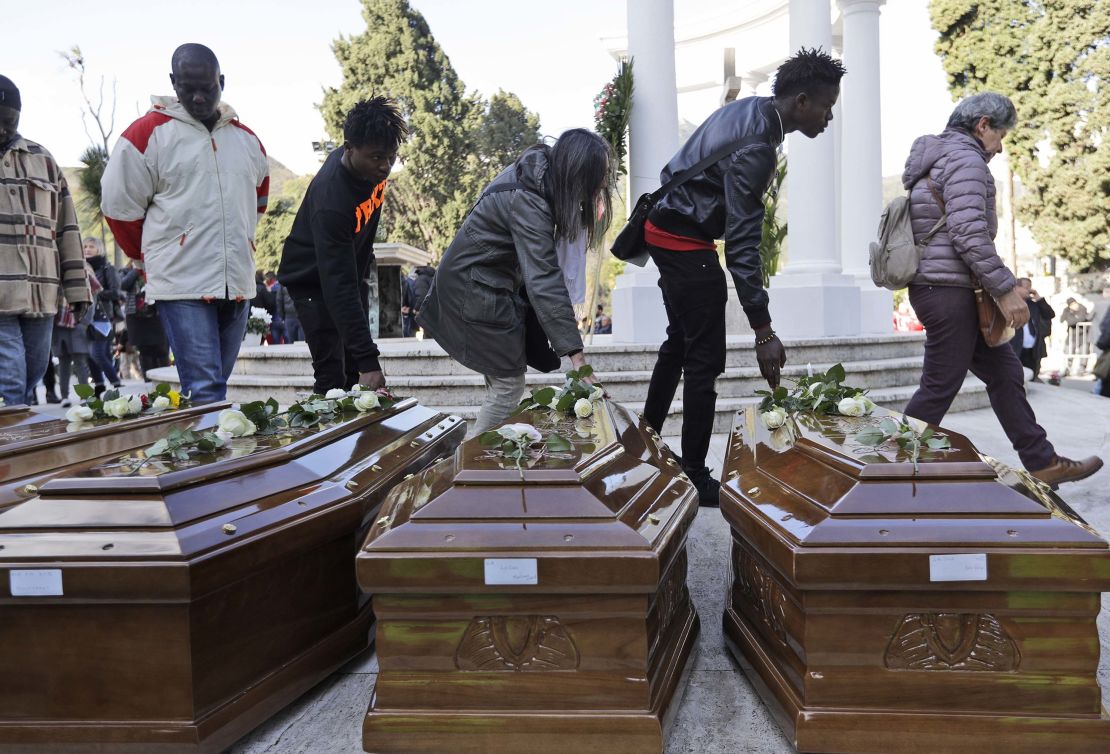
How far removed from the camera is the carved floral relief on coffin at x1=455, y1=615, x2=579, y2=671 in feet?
4.77

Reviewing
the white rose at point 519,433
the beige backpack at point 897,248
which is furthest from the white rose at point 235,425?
the beige backpack at point 897,248

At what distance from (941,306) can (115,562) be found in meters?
3.04

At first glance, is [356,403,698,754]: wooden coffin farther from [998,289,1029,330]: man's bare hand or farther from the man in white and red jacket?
[998,289,1029,330]: man's bare hand

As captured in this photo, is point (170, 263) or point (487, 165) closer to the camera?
point (170, 263)

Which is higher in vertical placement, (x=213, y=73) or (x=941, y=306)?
(x=213, y=73)

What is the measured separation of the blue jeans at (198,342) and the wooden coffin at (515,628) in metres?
2.02

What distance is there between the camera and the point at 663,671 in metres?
1.59

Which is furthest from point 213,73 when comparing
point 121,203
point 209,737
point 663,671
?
point 663,671

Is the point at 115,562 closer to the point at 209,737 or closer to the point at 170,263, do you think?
the point at 209,737

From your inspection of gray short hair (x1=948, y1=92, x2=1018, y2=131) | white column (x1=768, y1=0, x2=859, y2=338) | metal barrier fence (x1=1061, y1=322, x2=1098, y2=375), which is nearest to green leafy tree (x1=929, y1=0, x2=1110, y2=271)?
metal barrier fence (x1=1061, y1=322, x2=1098, y2=375)

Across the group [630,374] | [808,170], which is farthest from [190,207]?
[808,170]

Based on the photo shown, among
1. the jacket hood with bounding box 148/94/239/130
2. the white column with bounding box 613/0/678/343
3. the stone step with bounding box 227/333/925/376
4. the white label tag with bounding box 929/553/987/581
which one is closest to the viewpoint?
the white label tag with bounding box 929/553/987/581

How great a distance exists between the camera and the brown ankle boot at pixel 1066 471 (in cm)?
318

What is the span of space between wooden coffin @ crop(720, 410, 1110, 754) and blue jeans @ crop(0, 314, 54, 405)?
10.7 feet
